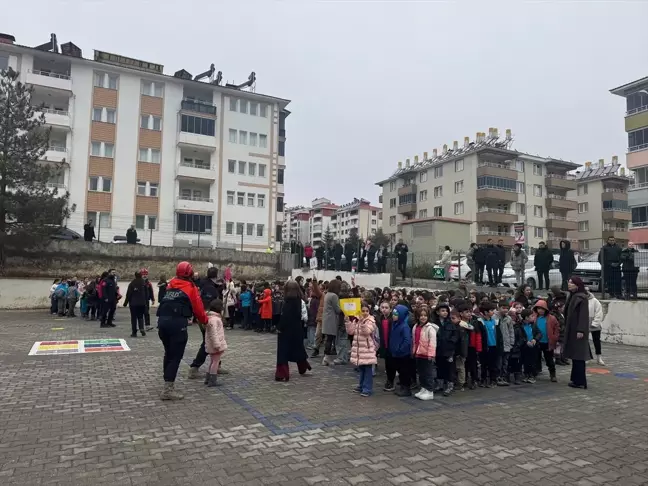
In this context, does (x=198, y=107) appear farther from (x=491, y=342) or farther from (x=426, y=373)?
(x=426, y=373)

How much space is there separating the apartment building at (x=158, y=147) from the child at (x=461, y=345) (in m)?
31.9

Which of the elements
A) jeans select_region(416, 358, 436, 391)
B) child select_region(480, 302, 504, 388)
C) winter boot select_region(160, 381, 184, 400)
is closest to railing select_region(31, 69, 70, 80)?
winter boot select_region(160, 381, 184, 400)

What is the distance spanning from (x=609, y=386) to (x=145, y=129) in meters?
40.5

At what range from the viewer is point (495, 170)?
5653cm

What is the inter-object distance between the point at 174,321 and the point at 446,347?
4189 millimetres

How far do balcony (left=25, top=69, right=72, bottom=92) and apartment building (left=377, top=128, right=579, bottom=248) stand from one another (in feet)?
127

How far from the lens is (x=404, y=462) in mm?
4734

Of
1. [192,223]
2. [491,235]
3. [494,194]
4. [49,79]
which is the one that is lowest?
[192,223]

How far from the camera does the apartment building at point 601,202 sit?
211ft

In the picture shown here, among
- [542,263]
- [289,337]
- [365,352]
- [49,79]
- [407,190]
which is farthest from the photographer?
[407,190]

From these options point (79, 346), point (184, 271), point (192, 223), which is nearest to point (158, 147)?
point (192, 223)

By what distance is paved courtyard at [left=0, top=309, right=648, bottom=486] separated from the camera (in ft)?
14.6

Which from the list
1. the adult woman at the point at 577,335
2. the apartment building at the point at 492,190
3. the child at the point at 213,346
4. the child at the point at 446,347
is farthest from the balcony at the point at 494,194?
the child at the point at 213,346

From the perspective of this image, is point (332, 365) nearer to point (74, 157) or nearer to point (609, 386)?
point (609, 386)
